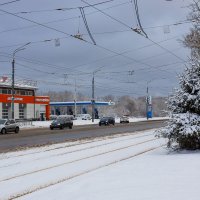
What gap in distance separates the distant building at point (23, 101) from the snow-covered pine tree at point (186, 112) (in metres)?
70.5

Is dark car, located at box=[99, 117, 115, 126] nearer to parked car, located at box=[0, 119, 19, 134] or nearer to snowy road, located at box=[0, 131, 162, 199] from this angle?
parked car, located at box=[0, 119, 19, 134]

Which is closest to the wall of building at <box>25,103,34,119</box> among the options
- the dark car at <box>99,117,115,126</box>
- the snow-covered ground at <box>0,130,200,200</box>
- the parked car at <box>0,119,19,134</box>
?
the dark car at <box>99,117,115,126</box>

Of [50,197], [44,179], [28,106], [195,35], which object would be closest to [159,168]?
[44,179]

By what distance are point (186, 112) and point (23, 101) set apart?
7768cm

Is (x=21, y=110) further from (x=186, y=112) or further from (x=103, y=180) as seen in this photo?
(x=103, y=180)

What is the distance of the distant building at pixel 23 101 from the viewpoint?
86.6 m

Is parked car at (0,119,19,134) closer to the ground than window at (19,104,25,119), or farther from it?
closer to the ground

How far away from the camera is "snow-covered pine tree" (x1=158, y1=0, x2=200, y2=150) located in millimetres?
16516

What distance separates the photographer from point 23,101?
9269cm

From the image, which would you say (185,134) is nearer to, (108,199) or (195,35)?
(108,199)

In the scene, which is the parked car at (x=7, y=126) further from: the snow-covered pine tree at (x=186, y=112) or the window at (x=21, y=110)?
the window at (x=21, y=110)

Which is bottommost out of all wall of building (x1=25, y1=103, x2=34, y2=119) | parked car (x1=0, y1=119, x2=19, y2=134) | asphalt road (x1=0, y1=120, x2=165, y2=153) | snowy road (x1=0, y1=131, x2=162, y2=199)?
snowy road (x1=0, y1=131, x2=162, y2=199)

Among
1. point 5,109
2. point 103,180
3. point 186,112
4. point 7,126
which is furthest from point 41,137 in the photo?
point 5,109

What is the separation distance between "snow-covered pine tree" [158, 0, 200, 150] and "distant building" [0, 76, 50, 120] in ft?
231
